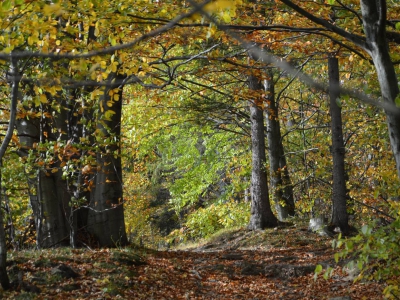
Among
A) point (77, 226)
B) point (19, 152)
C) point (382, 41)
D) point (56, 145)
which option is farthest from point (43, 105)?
point (382, 41)

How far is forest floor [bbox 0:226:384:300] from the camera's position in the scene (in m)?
6.80

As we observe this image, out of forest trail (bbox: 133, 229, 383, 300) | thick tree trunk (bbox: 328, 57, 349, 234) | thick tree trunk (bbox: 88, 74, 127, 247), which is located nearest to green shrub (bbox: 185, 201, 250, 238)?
thick tree trunk (bbox: 328, 57, 349, 234)

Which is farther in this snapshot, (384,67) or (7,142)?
(7,142)

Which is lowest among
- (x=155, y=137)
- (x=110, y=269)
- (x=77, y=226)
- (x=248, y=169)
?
(x=110, y=269)

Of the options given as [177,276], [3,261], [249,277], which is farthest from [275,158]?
[3,261]

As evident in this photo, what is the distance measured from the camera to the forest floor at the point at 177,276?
6797 millimetres

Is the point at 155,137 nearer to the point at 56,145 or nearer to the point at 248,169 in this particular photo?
the point at 248,169

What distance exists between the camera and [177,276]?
27.8 ft

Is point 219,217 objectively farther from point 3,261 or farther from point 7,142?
point 7,142

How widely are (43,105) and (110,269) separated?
3401mm

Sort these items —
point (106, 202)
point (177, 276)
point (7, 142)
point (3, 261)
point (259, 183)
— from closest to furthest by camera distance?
point (7, 142) → point (3, 261) → point (177, 276) → point (106, 202) → point (259, 183)

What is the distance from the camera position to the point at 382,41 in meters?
4.55

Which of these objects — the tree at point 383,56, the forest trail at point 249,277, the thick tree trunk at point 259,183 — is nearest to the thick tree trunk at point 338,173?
the forest trail at point 249,277

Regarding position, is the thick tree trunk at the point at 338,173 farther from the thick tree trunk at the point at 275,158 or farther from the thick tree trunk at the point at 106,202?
the thick tree trunk at the point at 106,202
